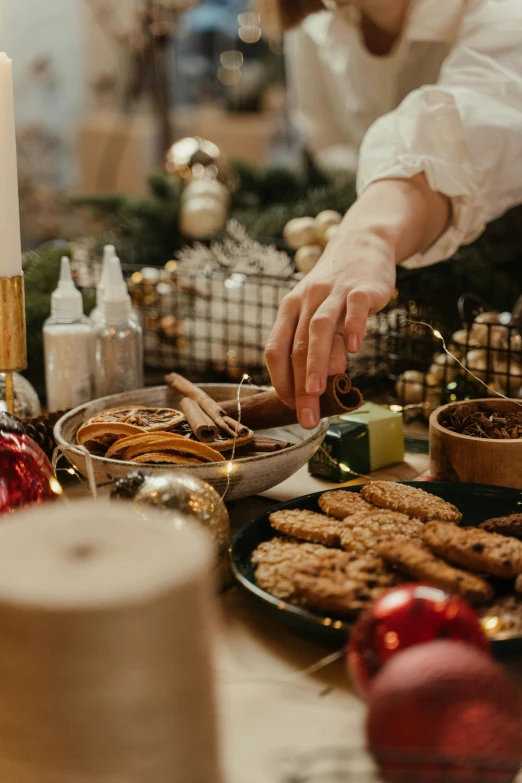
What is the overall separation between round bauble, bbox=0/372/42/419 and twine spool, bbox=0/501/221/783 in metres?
0.60

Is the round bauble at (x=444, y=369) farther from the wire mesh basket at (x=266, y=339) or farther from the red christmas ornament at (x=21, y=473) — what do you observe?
the red christmas ornament at (x=21, y=473)

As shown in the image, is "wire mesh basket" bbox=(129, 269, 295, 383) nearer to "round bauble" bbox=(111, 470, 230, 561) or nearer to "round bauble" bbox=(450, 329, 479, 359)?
"round bauble" bbox=(450, 329, 479, 359)

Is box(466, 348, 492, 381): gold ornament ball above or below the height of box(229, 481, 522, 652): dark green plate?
above

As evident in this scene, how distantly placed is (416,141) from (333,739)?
0.83 m

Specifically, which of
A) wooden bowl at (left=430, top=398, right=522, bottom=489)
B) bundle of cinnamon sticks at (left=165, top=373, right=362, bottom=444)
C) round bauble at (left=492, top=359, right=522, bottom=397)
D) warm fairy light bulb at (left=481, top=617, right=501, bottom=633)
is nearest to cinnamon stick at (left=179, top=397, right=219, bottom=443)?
bundle of cinnamon sticks at (left=165, top=373, right=362, bottom=444)

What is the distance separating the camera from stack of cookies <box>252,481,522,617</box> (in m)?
0.56

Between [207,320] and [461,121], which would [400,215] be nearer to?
[461,121]

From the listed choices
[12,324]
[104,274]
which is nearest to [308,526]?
[12,324]

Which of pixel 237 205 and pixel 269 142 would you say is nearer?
pixel 237 205

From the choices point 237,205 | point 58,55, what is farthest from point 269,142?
point 237,205

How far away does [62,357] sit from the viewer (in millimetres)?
1021

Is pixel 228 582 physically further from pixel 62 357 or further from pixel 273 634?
pixel 62 357

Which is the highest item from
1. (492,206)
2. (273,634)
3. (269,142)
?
(269,142)

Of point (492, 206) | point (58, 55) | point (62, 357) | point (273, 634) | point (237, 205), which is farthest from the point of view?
point (58, 55)
